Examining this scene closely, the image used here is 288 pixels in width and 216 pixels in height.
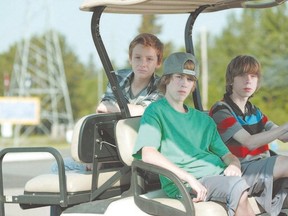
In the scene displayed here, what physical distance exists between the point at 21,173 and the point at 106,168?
975cm

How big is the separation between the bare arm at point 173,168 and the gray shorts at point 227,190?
6cm

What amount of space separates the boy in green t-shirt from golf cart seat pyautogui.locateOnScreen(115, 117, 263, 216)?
0.08 meters

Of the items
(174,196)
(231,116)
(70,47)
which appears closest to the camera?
(174,196)

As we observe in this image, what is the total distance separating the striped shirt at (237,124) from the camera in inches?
181

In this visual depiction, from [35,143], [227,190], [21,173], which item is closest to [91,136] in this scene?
[227,190]

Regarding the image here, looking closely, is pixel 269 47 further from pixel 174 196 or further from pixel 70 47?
pixel 174 196

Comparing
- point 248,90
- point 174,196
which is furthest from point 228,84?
point 174,196

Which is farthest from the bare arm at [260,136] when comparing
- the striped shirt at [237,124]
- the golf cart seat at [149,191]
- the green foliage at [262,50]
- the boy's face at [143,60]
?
the green foliage at [262,50]

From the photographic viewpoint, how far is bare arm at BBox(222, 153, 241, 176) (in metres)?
4.21

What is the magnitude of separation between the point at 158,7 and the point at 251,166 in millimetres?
1262

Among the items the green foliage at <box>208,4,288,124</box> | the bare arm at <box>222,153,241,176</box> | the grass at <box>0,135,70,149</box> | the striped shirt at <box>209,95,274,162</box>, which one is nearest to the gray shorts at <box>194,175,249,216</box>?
the bare arm at <box>222,153,241,176</box>

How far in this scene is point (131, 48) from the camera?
16.0ft

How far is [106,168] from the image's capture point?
4.85 m

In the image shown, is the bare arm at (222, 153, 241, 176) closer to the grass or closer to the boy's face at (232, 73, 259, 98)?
the boy's face at (232, 73, 259, 98)
